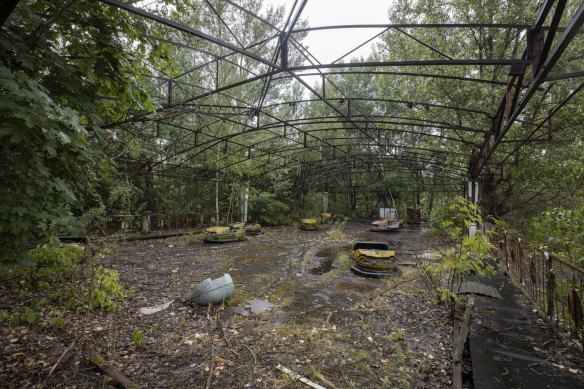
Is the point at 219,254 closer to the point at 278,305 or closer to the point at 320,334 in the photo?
the point at 278,305

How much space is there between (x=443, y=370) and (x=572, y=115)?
12.4 m

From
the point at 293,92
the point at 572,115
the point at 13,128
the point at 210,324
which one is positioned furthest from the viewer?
the point at 293,92

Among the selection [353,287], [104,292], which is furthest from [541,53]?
[104,292]

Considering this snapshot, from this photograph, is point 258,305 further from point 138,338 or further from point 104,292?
point 104,292

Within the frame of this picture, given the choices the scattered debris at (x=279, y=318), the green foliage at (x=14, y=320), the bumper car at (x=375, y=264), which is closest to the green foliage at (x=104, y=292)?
the green foliage at (x=14, y=320)

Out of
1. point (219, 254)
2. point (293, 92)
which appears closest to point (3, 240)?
point (219, 254)

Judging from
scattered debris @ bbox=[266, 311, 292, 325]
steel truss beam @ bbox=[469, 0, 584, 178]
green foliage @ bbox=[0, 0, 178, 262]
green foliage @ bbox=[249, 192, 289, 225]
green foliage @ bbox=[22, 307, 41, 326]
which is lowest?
scattered debris @ bbox=[266, 311, 292, 325]

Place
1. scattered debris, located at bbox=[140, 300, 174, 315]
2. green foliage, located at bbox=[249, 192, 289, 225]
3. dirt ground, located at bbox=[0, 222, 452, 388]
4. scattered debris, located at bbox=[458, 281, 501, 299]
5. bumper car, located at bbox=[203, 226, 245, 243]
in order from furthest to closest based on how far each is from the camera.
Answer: green foliage, located at bbox=[249, 192, 289, 225]
bumper car, located at bbox=[203, 226, 245, 243]
scattered debris, located at bbox=[458, 281, 501, 299]
scattered debris, located at bbox=[140, 300, 174, 315]
dirt ground, located at bbox=[0, 222, 452, 388]

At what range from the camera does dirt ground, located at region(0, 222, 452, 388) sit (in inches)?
144

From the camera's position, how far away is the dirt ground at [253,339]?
366cm

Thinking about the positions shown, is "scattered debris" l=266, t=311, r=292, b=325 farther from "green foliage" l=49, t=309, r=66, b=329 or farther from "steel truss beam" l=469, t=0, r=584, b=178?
"steel truss beam" l=469, t=0, r=584, b=178

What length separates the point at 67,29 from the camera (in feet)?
11.3

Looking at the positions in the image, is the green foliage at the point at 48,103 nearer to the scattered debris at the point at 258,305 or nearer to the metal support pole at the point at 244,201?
the scattered debris at the point at 258,305

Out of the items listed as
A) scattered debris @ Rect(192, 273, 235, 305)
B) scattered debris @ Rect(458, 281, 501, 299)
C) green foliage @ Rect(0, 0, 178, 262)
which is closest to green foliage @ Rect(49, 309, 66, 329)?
green foliage @ Rect(0, 0, 178, 262)
